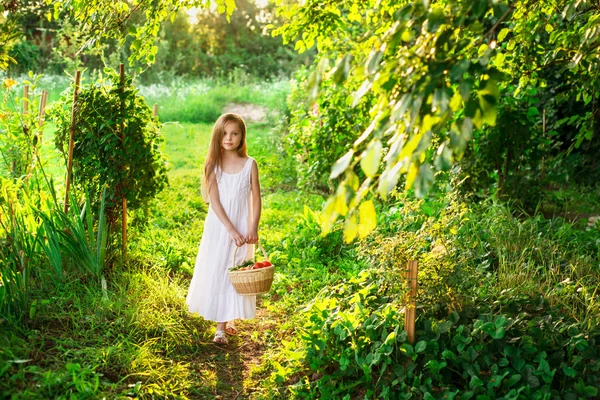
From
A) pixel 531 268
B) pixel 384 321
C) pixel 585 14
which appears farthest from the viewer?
pixel 585 14

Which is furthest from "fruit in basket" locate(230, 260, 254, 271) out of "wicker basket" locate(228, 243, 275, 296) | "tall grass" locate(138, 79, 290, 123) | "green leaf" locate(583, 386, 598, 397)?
"tall grass" locate(138, 79, 290, 123)

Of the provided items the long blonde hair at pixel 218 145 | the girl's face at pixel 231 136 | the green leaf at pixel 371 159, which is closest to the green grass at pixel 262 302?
the long blonde hair at pixel 218 145

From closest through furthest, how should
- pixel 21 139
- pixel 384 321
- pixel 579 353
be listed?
pixel 579 353, pixel 384 321, pixel 21 139

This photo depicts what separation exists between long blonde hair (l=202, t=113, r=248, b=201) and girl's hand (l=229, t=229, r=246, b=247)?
1.21 ft

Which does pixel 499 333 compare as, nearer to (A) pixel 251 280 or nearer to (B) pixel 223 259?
(A) pixel 251 280

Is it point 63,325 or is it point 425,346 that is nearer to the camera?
point 425,346

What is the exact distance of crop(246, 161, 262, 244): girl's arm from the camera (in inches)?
169

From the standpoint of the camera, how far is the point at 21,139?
5680 mm

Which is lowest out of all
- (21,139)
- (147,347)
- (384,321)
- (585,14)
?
(147,347)

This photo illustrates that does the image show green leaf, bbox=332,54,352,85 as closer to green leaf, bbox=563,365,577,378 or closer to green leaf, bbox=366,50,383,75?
green leaf, bbox=366,50,383,75

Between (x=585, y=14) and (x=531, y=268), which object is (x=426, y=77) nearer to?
(x=531, y=268)

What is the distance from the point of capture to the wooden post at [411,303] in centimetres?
344

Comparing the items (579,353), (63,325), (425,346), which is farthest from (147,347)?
(579,353)

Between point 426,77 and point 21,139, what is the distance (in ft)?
15.3
